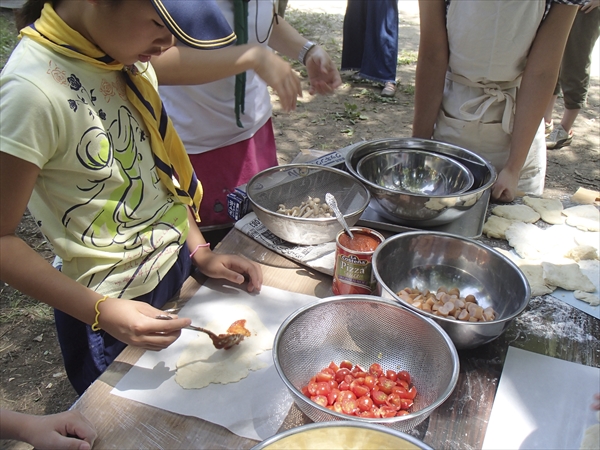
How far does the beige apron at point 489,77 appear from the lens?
207 cm

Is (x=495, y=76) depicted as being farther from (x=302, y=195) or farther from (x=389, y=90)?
(x=389, y=90)

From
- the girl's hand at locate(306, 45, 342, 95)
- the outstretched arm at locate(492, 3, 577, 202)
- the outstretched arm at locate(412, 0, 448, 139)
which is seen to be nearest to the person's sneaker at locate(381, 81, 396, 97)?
the outstretched arm at locate(412, 0, 448, 139)

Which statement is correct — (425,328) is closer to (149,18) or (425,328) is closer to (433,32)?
(149,18)

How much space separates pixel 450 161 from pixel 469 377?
3.40 feet

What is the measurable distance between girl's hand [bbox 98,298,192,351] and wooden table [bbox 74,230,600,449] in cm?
11

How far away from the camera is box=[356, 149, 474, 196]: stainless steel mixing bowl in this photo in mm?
2070

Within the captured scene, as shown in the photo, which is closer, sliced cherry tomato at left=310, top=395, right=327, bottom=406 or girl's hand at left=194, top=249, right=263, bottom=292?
sliced cherry tomato at left=310, top=395, right=327, bottom=406

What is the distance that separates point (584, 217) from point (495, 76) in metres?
0.73

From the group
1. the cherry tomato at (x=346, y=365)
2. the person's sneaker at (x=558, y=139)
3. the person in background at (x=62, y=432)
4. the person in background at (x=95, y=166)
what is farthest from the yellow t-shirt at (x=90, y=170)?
the person's sneaker at (x=558, y=139)

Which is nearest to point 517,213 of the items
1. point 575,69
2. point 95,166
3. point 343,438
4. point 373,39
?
point 343,438

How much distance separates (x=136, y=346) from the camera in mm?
1281

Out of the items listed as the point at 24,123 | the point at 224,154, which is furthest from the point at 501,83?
the point at 24,123

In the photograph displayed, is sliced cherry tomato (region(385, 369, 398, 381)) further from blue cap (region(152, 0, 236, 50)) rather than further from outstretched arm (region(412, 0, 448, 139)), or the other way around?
outstretched arm (region(412, 0, 448, 139))

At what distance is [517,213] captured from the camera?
80.2 inches
